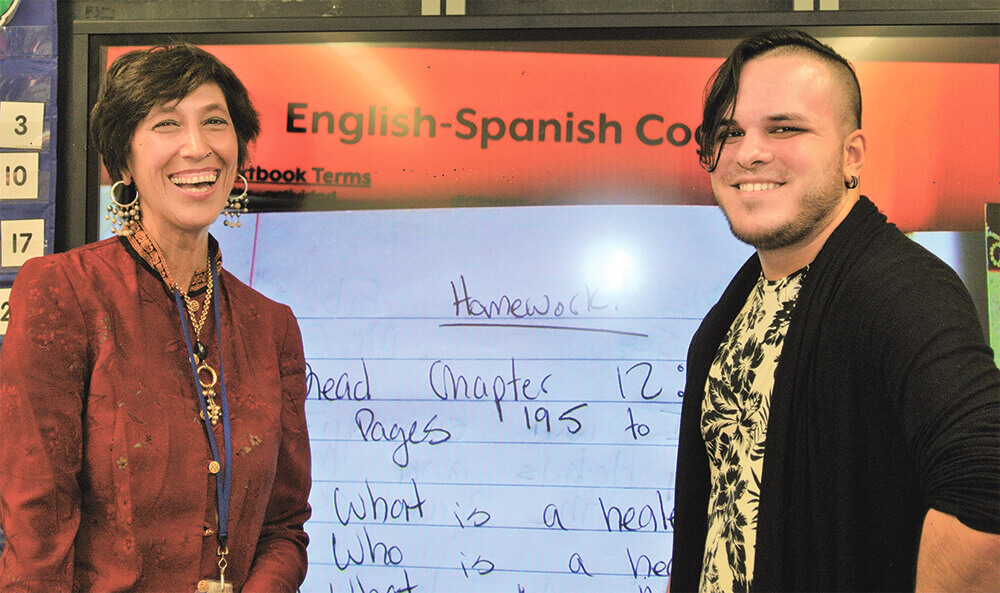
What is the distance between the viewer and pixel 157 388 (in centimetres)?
126

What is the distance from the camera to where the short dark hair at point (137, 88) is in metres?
1.33

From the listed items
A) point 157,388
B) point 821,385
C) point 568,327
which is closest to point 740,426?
point 821,385

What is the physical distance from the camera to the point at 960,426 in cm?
87

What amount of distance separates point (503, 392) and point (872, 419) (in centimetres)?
88

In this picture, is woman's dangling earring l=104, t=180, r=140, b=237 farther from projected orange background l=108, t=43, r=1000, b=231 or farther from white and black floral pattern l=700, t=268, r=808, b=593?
white and black floral pattern l=700, t=268, r=808, b=593

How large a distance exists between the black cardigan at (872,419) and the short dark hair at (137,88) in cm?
112

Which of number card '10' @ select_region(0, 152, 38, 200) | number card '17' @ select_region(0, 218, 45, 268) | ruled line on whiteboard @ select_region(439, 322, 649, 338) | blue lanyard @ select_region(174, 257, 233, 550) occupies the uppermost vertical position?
number card '10' @ select_region(0, 152, 38, 200)

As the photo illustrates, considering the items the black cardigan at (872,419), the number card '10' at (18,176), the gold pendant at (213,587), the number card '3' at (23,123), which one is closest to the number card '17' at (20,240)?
the number card '10' at (18,176)

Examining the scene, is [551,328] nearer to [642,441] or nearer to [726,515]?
[642,441]

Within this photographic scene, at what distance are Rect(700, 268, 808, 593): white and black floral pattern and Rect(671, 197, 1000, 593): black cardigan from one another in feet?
0.19

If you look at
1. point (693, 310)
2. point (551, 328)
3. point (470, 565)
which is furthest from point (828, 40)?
point (470, 565)

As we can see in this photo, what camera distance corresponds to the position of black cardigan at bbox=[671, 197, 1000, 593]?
88cm

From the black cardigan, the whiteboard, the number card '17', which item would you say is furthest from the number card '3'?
the black cardigan

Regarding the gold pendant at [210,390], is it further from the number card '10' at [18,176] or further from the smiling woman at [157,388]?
the number card '10' at [18,176]
